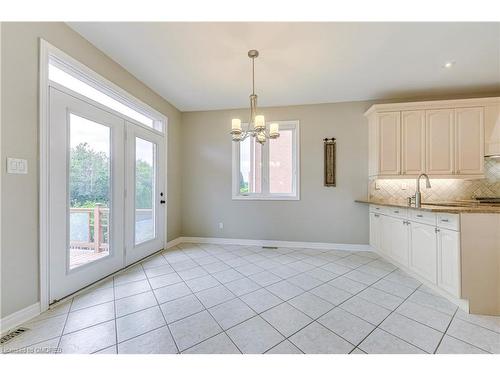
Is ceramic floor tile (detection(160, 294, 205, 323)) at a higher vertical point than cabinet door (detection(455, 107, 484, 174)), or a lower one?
lower

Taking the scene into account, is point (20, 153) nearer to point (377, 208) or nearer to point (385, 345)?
point (385, 345)

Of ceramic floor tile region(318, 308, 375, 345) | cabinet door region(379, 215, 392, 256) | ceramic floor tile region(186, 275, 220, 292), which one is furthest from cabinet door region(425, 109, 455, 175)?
ceramic floor tile region(186, 275, 220, 292)

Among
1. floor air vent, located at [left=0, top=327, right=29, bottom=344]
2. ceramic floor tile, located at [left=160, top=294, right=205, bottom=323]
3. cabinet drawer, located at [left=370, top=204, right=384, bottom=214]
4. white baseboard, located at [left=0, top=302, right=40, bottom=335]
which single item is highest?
cabinet drawer, located at [left=370, top=204, right=384, bottom=214]

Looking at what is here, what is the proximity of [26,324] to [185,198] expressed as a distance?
9.39ft

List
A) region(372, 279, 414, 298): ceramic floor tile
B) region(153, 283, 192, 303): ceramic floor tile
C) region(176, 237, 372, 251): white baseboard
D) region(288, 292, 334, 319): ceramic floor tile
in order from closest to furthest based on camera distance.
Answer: region(288, 292, 334, 319): ceramic floor tile
region(153, 283, 192, 303): ceramic floor tile
region(372, 279, 414, 298): ceramic floor tile
region(176, 237, 372, 251): white baseboard

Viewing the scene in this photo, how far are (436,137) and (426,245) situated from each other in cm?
189

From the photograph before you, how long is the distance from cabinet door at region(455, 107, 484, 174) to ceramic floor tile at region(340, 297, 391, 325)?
8.93 ft

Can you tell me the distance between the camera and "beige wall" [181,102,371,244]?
3783 millimetres

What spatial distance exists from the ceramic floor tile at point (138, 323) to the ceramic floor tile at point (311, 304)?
48.5 inches

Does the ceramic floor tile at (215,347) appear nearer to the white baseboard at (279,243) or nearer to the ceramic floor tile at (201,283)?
the ceramic floor tile at (201,283)

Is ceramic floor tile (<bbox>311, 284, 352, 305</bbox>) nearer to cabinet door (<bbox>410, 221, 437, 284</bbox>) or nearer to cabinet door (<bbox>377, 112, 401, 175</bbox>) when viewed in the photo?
cabinet door (<bbox>410, 221, 437, 284</bbox>)

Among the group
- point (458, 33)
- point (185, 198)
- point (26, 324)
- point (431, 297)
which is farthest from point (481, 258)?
point (185, 198)

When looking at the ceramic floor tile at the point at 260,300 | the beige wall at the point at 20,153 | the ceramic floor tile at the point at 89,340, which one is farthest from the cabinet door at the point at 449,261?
the beige wall at the point at 20,153

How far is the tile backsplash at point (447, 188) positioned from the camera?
11.0 ft
